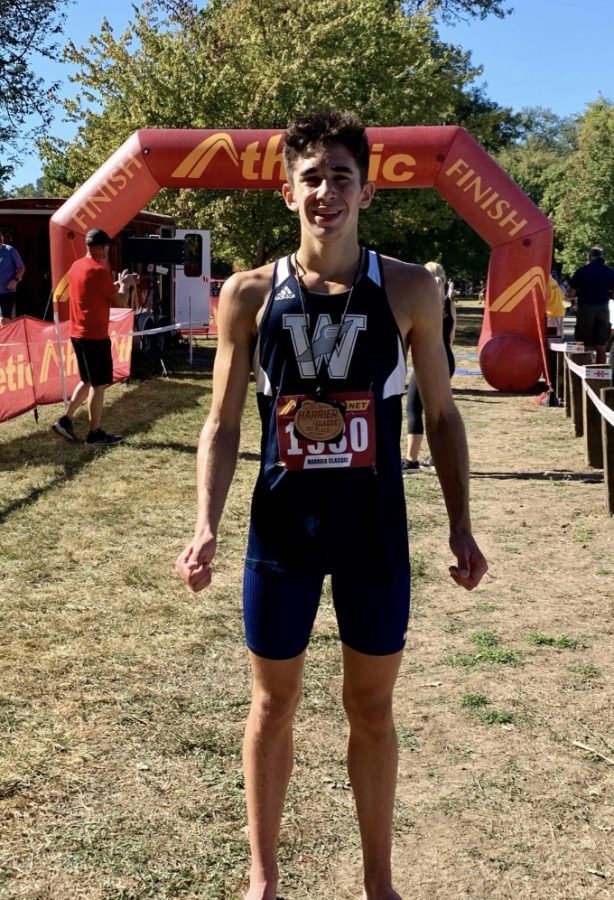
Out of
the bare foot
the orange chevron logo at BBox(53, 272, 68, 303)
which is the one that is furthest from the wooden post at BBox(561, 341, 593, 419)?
the bare foot

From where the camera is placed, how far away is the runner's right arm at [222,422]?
7.68 feet

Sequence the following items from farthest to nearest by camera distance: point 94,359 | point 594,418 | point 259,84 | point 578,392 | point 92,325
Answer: point 259,84 → point 578,392 → point 94,359 → point 92,325 → point 594,418

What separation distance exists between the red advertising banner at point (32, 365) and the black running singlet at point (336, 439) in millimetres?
7538

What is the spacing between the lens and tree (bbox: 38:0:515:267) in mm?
20375

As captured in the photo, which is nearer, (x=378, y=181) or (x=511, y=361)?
(x=378, y=181)

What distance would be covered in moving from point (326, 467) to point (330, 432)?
9cm

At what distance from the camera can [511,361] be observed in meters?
12.3

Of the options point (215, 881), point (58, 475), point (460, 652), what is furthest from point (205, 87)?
point (215, 881)

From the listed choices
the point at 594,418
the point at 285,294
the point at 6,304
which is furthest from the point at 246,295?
the point at 6,304

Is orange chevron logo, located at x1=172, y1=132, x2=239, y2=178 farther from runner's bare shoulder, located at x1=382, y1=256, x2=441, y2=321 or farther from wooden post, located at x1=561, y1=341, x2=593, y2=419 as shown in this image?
runner's bare shoulder, located at x1=382, y1=256, x2=441, y2=321

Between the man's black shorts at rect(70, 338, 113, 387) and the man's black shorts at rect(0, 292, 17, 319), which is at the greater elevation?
the man's black shorts at rect(0, 292, 17, 319)

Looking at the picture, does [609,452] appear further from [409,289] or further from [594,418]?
[409,289]

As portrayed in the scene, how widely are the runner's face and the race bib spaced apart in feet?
1.38

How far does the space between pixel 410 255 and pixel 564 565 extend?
26.2 m
